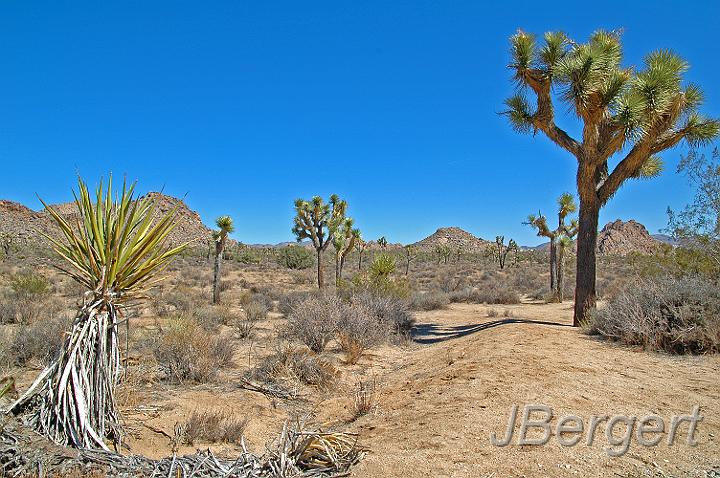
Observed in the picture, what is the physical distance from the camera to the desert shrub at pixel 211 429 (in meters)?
4.52

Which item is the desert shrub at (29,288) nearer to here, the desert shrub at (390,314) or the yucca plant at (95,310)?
the desert shrub at (390,314)

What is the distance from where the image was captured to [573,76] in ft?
33.6

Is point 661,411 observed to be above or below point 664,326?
below

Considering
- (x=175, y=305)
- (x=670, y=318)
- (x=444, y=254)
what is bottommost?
(x=175, y=305)

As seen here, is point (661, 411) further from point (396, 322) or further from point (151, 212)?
point (396, 322)

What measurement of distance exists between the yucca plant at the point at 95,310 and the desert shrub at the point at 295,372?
299cm

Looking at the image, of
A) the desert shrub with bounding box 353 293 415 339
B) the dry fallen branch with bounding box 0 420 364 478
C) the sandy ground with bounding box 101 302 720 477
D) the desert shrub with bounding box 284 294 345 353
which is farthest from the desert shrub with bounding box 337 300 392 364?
the dry fallen branch with bounding box 0 420 364 478

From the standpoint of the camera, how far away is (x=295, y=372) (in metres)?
7.02

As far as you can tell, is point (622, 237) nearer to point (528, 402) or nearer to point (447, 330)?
point (447, 330)

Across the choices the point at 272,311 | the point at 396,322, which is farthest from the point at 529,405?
the point at 272,311

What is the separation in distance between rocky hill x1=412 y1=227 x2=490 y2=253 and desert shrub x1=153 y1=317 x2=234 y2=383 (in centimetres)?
7906

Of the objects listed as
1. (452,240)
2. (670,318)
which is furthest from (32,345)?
(452,240)

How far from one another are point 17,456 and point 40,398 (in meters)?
0.67

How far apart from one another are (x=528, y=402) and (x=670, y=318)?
4.55 meters
